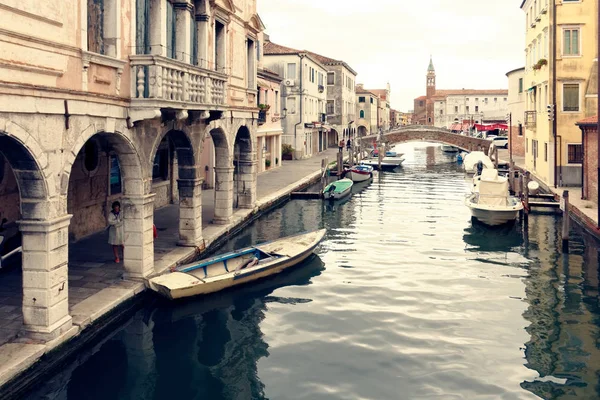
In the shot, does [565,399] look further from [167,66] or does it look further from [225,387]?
[167,66]

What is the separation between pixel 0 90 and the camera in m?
9.01

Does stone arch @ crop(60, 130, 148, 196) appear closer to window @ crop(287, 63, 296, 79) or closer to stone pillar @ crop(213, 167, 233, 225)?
stone pillar @ crop(213, 167, 233, 225)

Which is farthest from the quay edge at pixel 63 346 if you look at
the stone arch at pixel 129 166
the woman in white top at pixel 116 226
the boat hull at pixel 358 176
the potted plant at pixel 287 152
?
the potted plant at pixel 287 152

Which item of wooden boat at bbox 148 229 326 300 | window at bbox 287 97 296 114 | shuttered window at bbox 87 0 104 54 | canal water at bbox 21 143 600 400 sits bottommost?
canal water at bbox 21 143 600 400

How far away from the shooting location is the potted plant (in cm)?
5344

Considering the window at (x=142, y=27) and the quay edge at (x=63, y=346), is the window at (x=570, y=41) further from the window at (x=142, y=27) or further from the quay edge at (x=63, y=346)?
the window at (x=142, y=27)

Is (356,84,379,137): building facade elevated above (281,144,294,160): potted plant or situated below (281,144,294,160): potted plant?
above

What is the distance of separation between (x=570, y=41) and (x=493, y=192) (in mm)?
12703

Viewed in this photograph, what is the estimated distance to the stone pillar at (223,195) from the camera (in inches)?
859

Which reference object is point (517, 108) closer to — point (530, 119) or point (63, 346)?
point (530, 119)

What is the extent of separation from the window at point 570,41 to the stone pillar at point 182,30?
23985mm

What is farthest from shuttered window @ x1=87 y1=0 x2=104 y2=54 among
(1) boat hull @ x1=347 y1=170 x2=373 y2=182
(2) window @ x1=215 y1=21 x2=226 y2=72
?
(1) boat hull @ x1=347 y1=170 x2=373 y2=182

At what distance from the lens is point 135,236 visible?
14.2m

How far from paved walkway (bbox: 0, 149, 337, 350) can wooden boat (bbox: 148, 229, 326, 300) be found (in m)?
0.86
